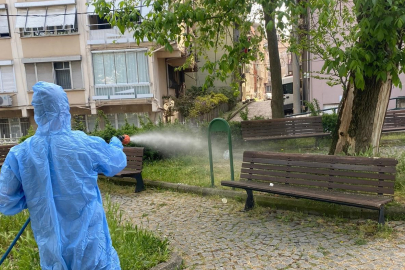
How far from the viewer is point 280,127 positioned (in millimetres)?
11234

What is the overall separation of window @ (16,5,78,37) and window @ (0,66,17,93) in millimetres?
2448

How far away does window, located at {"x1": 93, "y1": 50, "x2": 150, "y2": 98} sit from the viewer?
64.5 ft

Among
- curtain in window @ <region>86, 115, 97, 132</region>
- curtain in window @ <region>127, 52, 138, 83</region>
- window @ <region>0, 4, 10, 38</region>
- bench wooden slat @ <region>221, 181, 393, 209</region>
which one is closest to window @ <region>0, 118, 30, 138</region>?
curtain in window @ <region>86, 115, 97, 132</region>

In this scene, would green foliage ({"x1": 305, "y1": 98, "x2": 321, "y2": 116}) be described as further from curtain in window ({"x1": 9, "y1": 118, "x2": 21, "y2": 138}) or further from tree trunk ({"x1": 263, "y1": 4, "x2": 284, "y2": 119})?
curtain in window ({"x1": 9, "y1": 118, "x2": 21, "y2": 138})

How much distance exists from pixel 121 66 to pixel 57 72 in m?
3.73

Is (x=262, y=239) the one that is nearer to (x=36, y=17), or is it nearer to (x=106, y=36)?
(x=106, y=36)

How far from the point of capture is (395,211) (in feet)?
15.6

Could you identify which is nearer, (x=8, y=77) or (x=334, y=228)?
(x=334, y=228)

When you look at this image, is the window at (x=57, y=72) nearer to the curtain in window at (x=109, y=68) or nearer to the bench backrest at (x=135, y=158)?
the curtain in window at (x=109, y=68)

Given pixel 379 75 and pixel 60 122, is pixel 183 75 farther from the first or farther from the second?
pixel 60 122

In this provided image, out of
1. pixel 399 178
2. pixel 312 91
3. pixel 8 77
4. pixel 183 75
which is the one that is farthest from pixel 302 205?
pixel 183 75

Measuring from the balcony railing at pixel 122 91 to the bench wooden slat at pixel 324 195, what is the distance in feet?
49.4

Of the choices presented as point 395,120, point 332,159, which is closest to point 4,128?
point 395,120

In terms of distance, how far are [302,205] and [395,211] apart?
1.22 metres
